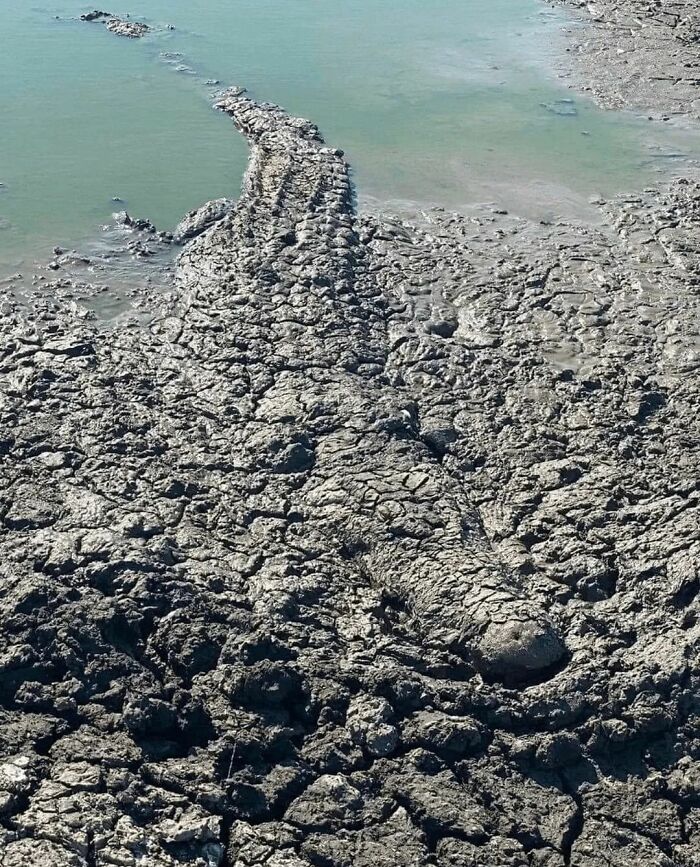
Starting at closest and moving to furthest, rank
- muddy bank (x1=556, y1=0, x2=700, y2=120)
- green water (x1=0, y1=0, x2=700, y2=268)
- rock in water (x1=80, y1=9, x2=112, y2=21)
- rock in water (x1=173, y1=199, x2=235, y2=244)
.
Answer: rock in water (x1=173, y1=199, x2=235, y2=244), green water (x1=0, y1=0, x2=700, y2=268), muddy bank (x1=556, y1=0, x2=700, y2=120), rock in water (x1=80, y1=9, x2=112, y2=21)

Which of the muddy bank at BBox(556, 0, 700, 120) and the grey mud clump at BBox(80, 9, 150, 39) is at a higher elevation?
the muddy bank at BBox(556, 0, 700, 120)

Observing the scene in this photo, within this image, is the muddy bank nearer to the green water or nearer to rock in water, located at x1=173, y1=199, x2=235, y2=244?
the green water

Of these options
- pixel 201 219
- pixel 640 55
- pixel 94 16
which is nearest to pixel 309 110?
pixel 201 219

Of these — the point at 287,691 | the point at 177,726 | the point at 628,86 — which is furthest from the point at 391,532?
the point at 628,86

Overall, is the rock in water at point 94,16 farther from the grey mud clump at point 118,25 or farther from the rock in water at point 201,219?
the rock in water at point 201,219

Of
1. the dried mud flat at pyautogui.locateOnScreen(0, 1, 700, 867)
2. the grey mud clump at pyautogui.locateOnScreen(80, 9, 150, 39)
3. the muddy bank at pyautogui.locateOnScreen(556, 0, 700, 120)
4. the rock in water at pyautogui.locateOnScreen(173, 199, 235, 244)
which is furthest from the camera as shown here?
the grey mud clump at pyautogui.locateOnScreen(80, 9, 150, 39)

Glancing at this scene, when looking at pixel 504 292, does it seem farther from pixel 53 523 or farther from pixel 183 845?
pixel 183 845

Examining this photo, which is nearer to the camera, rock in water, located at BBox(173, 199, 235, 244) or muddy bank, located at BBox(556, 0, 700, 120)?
rock in water, located at BBox(173, 199, 235, 244)

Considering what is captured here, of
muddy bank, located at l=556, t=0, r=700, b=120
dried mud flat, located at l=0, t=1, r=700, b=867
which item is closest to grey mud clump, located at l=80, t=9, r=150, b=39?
muddy bank, located at l=556, t=0, r=700, b=120

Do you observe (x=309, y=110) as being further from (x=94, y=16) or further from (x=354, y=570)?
(x=354, y=570)
